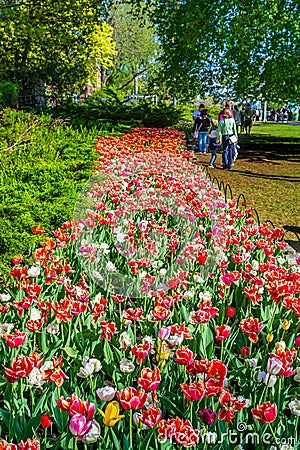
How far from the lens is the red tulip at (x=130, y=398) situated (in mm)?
1630

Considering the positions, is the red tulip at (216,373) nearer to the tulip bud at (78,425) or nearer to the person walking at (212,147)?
the tulip bud at (78,425)

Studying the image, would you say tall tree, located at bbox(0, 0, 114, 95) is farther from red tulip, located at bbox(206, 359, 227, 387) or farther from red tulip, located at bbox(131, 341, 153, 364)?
red tulip, located at bbox(206, 359, 227, 387)

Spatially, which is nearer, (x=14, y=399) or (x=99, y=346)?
(x=14, y=399)

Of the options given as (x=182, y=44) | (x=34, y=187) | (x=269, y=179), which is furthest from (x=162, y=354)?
(x=182, y=44)

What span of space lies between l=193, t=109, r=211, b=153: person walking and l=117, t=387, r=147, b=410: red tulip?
12550 mm

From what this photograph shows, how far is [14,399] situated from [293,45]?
45.6 ft

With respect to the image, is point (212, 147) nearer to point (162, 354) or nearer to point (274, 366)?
point (162, 354)

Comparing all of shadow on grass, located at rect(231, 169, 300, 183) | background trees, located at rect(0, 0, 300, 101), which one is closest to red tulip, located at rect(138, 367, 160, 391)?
shadow on grass, located at rect(231, 169, 300, 183)

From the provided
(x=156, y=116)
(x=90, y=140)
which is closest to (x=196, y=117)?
(x=156, y=116)

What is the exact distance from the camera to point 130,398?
1644 millimetres

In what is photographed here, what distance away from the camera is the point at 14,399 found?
2.01m

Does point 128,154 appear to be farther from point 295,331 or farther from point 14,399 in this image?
point 14,399

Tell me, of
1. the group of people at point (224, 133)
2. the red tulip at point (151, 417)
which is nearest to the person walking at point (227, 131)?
the group of people at point (224, 133)

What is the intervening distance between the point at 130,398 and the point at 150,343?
1.77 ft
